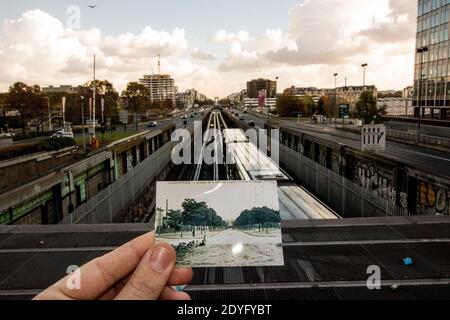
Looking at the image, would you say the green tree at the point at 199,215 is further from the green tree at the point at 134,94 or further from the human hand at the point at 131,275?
the green tree at the point at 134,94

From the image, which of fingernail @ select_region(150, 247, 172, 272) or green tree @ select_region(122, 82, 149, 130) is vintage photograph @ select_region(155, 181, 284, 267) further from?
green tree @ select_region(122, 82, 149, 130)

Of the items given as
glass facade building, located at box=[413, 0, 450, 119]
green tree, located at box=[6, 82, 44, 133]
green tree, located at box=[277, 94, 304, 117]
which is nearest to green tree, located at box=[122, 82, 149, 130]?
green tree, located at box=[6, 82, 44, 133]

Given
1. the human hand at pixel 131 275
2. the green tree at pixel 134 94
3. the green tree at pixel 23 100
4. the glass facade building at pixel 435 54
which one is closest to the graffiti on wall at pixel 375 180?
the human hand at pixel 131 275

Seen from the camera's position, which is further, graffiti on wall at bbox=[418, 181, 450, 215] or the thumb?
graffiti on wall at bbox=[418, 181, 450, 215]

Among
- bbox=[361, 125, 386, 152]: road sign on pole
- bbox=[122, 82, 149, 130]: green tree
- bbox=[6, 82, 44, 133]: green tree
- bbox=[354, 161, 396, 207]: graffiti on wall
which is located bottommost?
bbox=[354, 161, 396, 207]: graffiti on wall

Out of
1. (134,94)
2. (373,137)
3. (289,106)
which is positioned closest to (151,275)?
(373,137)

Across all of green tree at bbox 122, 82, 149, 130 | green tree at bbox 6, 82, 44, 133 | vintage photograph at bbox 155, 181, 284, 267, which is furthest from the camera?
green tree at bbox 122, 82, 149, 130

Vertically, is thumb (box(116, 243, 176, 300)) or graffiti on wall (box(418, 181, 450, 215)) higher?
thumb (box(116, 243, 176, 300))
